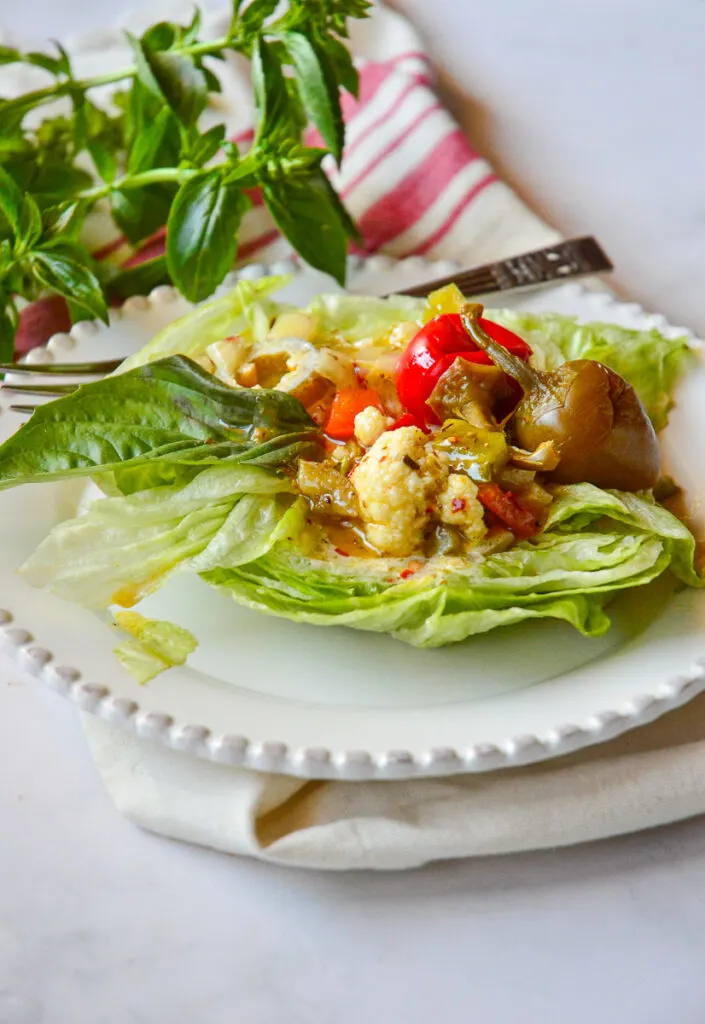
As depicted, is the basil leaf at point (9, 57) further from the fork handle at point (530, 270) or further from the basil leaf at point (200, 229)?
the fork handle at point (530, 270)

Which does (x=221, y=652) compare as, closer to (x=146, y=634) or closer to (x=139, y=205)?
(x=146, y=634)

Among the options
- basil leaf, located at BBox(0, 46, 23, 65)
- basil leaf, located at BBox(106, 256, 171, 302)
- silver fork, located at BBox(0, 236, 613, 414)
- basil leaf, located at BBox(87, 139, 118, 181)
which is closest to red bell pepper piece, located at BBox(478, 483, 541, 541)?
silver fork, located at BBox(0, 236, 613, 414)

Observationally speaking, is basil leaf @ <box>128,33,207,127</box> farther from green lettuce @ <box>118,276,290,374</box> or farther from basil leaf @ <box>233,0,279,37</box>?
green lettuce @ <box>118,276,290,374</box>

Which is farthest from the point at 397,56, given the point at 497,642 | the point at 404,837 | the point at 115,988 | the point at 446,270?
the point at 115,988

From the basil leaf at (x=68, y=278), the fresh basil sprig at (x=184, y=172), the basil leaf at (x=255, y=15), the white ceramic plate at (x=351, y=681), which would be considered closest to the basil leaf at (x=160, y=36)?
the fresh basil sprig at (x=184, y=172)

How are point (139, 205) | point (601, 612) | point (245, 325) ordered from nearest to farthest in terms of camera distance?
point (601, 612)
point (245, 325)
point (139, 205)
